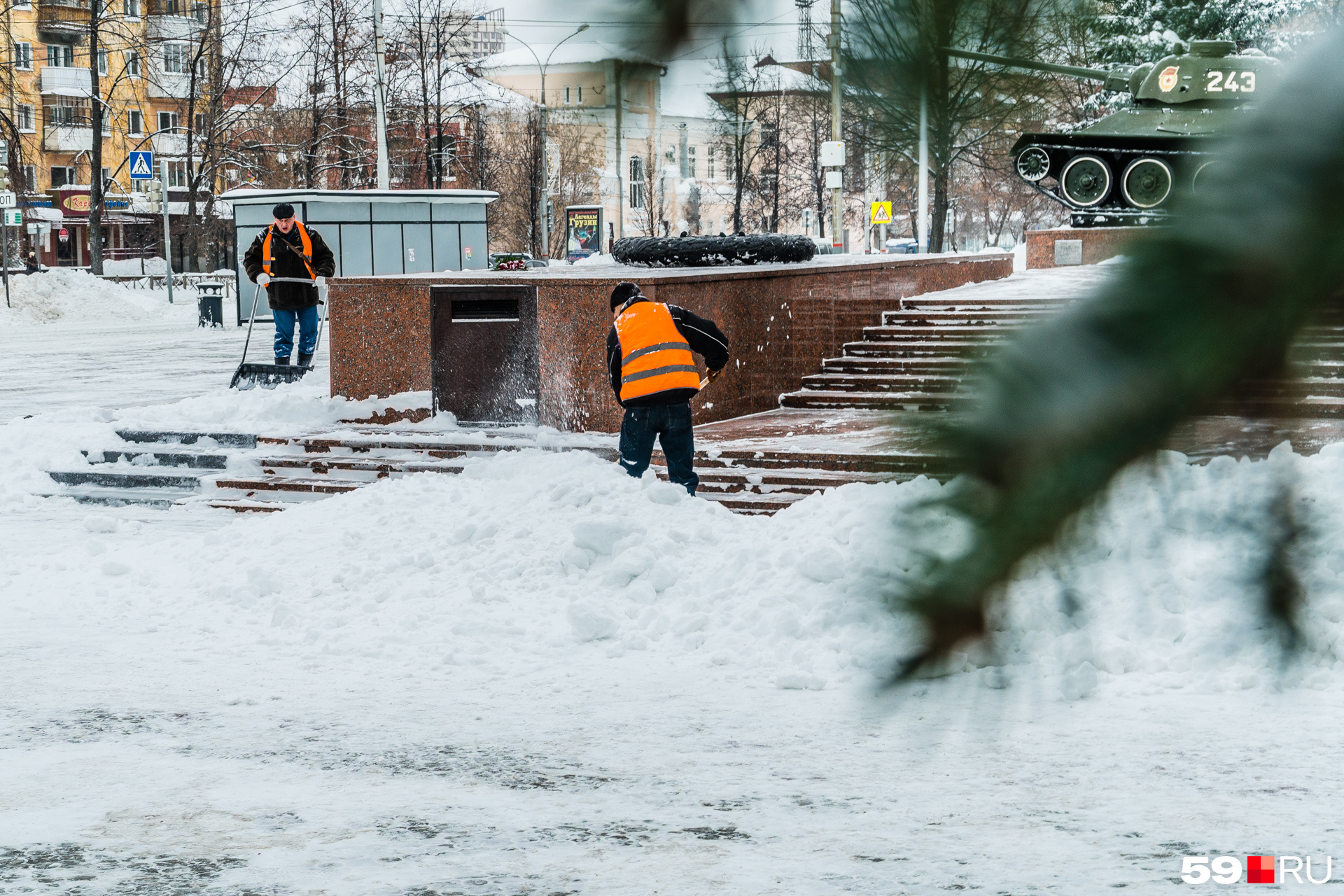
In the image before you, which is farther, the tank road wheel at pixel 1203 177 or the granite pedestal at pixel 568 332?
the granite pedestal at pixel 568 332

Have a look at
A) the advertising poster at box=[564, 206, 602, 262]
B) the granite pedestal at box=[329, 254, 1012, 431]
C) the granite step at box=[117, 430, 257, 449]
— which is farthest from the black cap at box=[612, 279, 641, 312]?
the advertising poster at box=[564, 206, 602, 262]

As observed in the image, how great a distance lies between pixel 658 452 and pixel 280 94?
350 inches

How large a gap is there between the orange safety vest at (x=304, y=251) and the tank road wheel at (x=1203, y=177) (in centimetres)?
1421

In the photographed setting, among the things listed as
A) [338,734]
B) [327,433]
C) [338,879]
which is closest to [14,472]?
[327,433]

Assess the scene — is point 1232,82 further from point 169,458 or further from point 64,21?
point 169,458

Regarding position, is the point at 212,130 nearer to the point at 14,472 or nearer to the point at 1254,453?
the point at 1254,453

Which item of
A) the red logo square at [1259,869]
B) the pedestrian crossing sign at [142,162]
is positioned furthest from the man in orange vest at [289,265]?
the red logo square at [1259,869]

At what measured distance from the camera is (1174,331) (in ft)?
1.60

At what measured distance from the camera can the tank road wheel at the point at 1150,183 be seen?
57cm

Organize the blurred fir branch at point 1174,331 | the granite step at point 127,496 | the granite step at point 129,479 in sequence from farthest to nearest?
the granite step at point 129,479
the granite step at point 127,496
the blurred fir branch at point 1174,331

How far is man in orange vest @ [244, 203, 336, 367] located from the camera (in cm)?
1410

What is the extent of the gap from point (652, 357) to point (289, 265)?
6.20m

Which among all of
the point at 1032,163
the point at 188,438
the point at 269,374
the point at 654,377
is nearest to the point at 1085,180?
the point at 1032,163

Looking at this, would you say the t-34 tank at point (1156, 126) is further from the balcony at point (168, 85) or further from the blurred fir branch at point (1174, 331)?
the balcony at point (168, 85)
